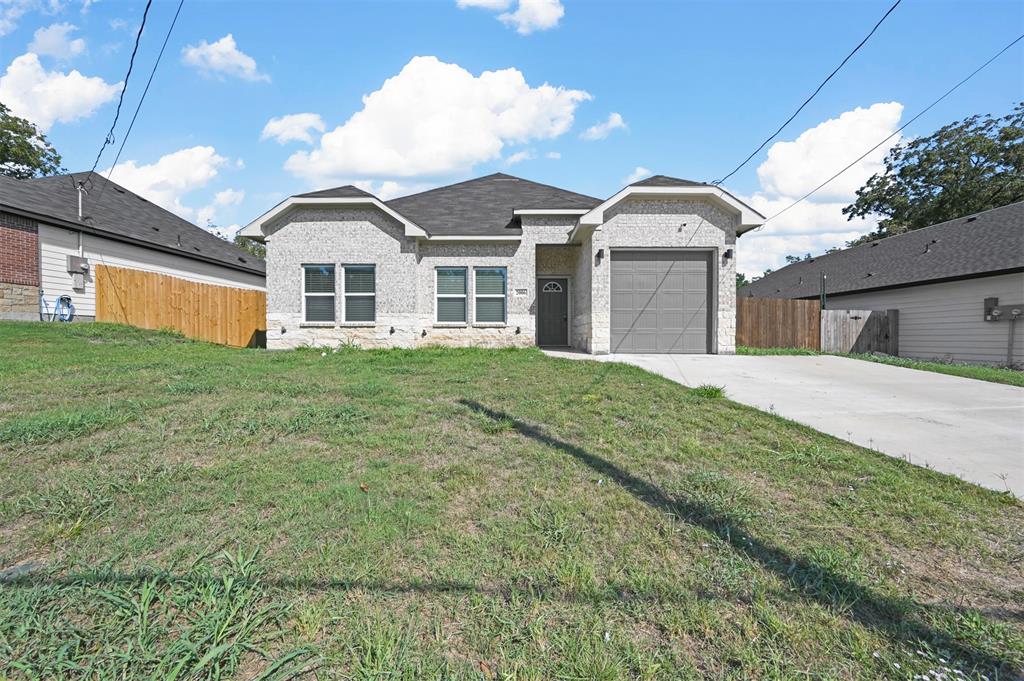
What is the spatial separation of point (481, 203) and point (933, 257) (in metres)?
16.2

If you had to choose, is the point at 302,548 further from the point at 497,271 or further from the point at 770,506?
the point at 497,271

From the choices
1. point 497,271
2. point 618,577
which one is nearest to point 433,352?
point 497,271

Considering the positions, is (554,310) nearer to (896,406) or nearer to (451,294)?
(451,294)

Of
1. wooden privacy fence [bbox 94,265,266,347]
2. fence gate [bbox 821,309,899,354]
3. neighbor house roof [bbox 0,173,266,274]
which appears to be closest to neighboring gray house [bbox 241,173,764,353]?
wooden privacy fence [bbox 94,265,266,347]

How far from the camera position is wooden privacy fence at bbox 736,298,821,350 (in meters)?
15.1

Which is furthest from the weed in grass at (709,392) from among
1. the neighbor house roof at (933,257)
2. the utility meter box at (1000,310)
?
the neighbor house roof at (933,257)

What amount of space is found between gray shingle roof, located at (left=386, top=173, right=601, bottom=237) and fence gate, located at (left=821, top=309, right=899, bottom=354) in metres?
8.95

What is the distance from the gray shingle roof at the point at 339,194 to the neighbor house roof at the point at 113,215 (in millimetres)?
8305

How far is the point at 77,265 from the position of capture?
14.2m


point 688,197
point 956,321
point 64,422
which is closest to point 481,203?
point 688,197

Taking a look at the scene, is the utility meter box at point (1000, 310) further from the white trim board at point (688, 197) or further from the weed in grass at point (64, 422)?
the weed in grass at point (64, 422)

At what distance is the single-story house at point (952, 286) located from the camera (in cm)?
1297

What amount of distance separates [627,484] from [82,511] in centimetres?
362

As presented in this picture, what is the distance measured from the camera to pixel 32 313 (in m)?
13.3
